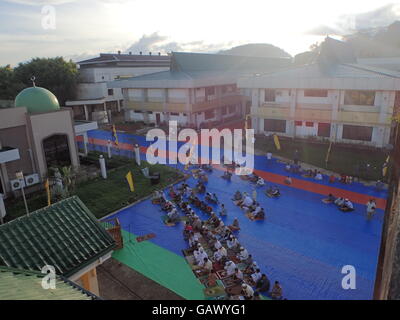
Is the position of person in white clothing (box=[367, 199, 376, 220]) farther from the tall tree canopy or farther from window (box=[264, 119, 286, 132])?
the tall tree canopy

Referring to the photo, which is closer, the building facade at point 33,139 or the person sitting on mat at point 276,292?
the person sitting on mat at point 276,292

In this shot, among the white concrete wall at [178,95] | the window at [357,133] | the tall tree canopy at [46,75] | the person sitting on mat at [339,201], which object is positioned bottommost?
the person sitting on mat at [339,201]

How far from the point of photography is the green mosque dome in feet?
77.2

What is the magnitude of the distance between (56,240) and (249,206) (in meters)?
12.3

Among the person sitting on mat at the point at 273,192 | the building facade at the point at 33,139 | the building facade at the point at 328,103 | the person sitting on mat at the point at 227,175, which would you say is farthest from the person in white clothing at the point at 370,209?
the building facade at the point at 33,139

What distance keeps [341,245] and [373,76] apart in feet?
65.3

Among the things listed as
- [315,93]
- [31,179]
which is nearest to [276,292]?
[31,179]

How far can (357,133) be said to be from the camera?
30016 mm

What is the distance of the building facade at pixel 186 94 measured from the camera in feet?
131

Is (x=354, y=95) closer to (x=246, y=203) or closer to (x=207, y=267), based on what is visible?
(x=246, y=203)

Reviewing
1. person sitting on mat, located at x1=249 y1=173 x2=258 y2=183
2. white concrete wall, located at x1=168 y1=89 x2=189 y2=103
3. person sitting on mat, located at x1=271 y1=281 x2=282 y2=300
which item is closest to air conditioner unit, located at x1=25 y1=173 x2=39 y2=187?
person sitting on mat, located at x1=249 y1=173 x2=258 y2=183

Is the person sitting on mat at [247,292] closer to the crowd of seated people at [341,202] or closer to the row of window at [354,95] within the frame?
Result: the crowd of seated people at [341,202]

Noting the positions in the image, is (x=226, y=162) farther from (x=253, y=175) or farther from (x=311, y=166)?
(x=311, y=166)

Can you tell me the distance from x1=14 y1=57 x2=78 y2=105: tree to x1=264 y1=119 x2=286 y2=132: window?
112 feet
